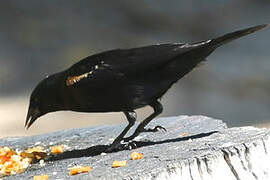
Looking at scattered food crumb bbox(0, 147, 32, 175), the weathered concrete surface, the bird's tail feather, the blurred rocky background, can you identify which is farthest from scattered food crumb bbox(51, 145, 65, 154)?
the blurred rocky background

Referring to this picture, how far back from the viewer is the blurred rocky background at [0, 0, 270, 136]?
9031 mm

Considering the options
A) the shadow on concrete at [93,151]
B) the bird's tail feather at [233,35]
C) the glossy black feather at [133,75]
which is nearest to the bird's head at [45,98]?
the glossy black feather at [133,75]

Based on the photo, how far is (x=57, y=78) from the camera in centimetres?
390

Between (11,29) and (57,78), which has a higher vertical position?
(11,29)

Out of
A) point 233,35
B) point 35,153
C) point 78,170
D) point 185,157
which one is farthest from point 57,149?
point 233,35

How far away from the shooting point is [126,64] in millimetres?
3607

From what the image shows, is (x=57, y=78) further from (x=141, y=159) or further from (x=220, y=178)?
(x=220, y=178)

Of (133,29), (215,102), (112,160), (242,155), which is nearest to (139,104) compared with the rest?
(112,160)

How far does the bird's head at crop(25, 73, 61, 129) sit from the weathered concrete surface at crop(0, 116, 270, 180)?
0.95 feet

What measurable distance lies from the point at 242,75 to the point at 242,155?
6.38 metres

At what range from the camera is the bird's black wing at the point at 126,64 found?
11.7 feet

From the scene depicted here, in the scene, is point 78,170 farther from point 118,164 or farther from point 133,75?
point 133,75

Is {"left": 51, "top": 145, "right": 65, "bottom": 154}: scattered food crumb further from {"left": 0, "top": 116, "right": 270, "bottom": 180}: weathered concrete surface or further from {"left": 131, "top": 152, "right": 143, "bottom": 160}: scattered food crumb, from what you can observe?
{"left": 131, "top": 152, "right": 143, "bottom": 160}: scattered food crumb

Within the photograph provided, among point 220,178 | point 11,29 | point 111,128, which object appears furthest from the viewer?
point 11,29
